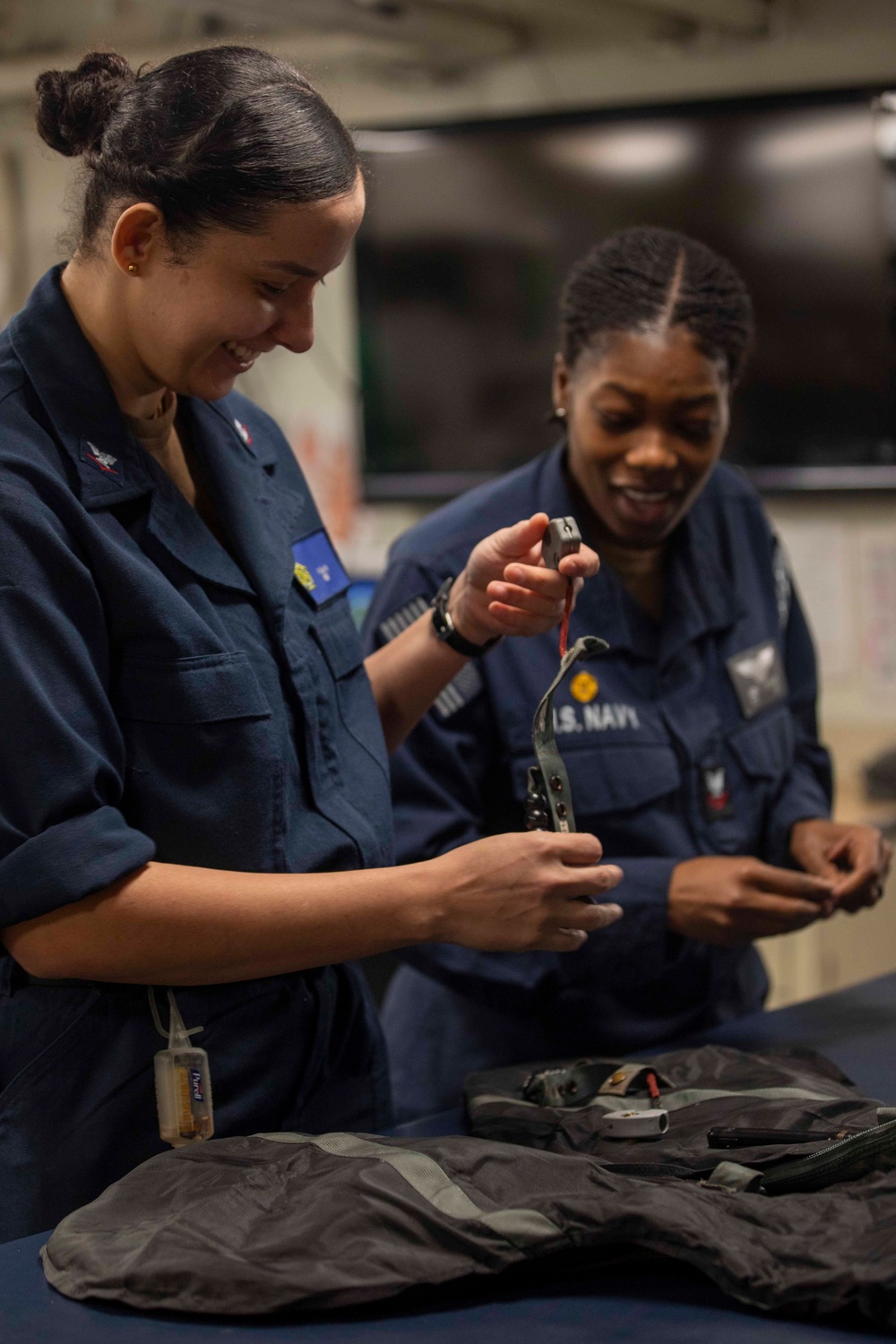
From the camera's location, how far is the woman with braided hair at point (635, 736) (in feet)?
5.36

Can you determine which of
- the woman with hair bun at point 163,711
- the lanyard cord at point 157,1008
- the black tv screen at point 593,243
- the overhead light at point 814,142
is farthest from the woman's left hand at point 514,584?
the overhead light at point 814,142

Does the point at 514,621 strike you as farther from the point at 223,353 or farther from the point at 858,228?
the point at 858,228

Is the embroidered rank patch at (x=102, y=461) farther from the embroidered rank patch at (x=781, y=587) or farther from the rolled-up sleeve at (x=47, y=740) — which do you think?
the embroidered rank patch at (x=781, y=587)

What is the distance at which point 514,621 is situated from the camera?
57.3 inches

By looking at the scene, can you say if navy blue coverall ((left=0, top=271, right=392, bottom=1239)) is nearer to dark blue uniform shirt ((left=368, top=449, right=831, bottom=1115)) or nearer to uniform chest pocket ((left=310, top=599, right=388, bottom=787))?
uniform chest pocket ((left=310, top=599, right=388, bottom=787))

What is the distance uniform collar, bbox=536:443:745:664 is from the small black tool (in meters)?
0.72

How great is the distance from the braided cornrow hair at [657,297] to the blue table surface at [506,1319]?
1.06 metres

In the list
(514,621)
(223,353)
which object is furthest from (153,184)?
(514,621)

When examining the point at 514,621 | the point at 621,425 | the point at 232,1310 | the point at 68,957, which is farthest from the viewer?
the point at 621,425

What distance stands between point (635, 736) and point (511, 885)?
0.57 meters

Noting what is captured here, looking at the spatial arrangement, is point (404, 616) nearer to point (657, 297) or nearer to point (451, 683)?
point (451, 683)

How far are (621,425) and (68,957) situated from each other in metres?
0.92

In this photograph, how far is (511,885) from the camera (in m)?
1.18

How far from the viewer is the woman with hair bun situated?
3.63 feet
